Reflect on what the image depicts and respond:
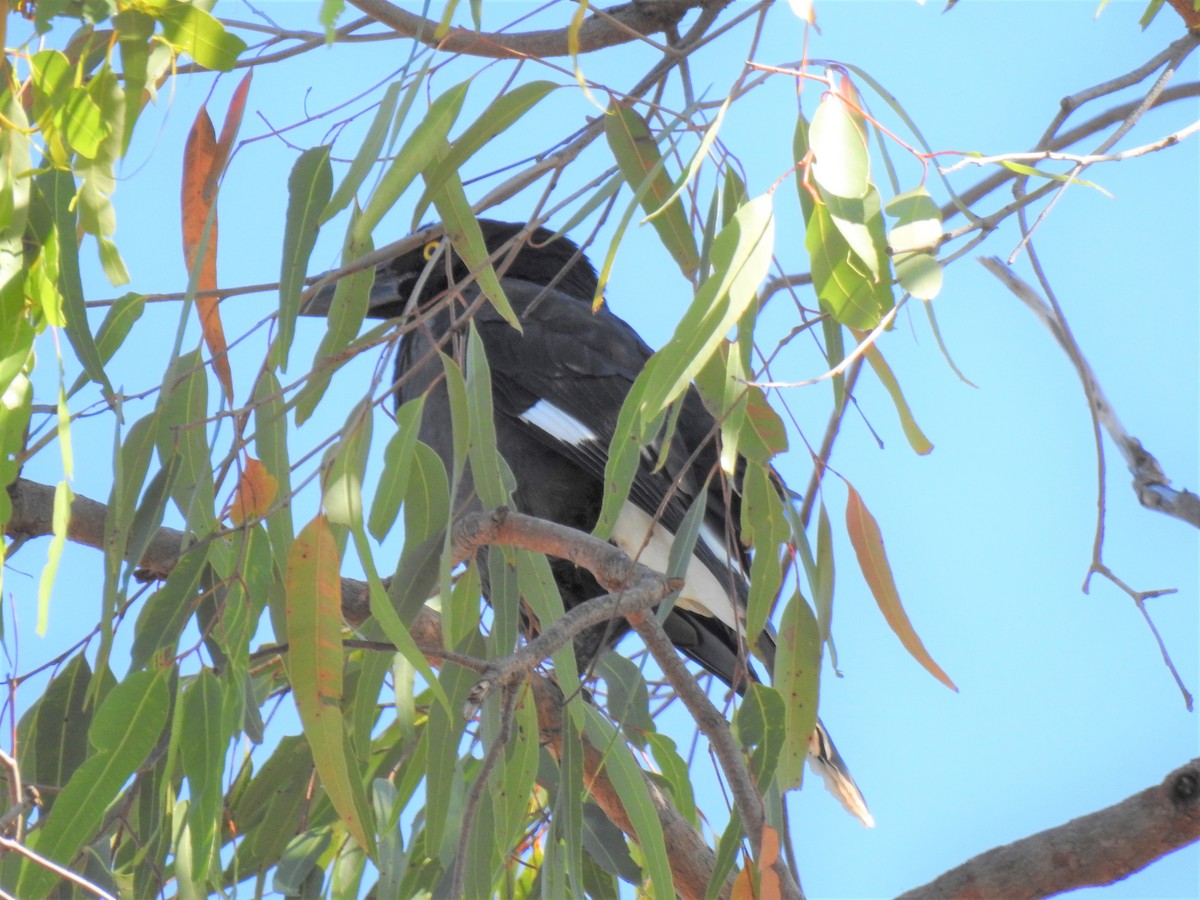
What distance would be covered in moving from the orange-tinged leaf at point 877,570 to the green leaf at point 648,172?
226mm

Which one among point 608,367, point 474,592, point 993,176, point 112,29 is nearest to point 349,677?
point 474,592

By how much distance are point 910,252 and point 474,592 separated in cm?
57

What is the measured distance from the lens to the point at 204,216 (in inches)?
45.4

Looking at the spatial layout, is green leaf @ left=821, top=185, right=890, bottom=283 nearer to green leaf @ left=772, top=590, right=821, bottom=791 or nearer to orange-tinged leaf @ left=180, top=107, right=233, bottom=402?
green leaf @ left=772, top=590, right=821, bottom=791

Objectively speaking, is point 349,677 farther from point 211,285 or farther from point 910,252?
point 910,252

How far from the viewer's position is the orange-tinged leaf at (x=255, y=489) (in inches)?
41.4

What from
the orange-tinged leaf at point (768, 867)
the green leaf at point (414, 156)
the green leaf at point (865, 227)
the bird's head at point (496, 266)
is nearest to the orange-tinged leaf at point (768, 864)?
the orange-tinged leaf at point (768, 867)

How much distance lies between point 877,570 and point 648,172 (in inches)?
14.1

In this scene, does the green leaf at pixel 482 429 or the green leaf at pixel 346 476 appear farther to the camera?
the green leaf at pixel 482 429

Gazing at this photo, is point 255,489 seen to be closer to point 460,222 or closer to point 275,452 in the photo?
point 275,452

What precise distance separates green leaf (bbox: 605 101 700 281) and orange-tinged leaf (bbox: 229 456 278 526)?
356 mm

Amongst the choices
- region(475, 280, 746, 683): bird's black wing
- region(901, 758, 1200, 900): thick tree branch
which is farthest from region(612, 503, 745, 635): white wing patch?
region(901, 758, 1200, 900): thick tree branch

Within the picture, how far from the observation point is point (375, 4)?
154 centimetres

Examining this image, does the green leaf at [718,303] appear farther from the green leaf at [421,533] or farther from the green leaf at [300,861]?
the green leaf at [300,861]
